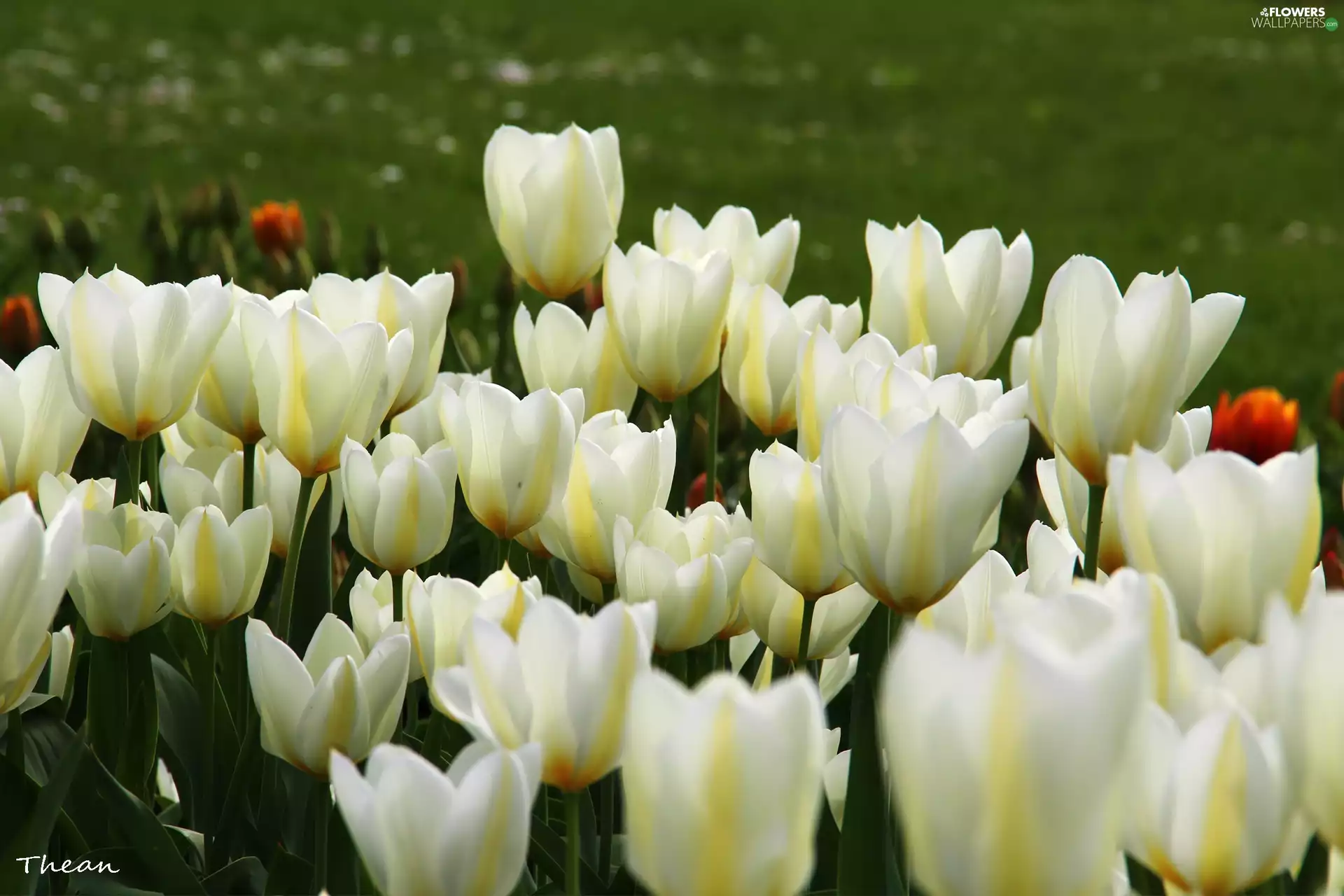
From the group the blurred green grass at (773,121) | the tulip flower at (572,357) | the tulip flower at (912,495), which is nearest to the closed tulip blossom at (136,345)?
the tulip flower at (572,357)

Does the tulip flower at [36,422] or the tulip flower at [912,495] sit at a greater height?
the tulip flower at [912,495]

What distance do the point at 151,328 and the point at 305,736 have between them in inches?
18.0

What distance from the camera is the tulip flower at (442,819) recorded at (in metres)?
0.90

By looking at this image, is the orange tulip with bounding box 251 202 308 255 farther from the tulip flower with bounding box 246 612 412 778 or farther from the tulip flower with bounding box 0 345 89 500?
the tulip flower with bounding box 246 612 412 778

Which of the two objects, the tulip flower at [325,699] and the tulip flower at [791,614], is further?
the tulip flower at [791,614]

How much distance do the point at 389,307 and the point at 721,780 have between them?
979 mm

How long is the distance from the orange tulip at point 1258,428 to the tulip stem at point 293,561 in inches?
61.5

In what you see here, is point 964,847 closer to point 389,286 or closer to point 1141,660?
point 1141,660

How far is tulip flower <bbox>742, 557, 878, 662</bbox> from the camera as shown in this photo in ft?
4.63

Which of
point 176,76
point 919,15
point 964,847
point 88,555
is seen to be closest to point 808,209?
point 176,76

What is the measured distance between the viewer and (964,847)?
29.6 inches

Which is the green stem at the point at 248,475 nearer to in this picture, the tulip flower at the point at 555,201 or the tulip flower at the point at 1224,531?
the tulip flower at the point at 555,201

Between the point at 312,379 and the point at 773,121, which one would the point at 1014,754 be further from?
the point at 773,121

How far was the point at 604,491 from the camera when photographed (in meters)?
1.41
